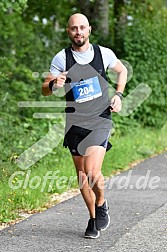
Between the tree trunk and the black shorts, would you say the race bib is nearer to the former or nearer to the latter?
the black shorts

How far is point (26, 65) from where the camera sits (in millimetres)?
16281

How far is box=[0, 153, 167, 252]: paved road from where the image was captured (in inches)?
248

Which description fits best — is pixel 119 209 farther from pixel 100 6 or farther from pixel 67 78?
pixel 100 6

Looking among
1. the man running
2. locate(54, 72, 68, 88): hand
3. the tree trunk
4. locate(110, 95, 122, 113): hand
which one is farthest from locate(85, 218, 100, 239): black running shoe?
the tree trunk

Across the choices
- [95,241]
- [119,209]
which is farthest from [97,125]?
[119,209]

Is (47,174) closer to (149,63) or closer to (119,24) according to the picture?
(149,63)

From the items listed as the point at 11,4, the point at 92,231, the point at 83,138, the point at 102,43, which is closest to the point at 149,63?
the point at 102,43

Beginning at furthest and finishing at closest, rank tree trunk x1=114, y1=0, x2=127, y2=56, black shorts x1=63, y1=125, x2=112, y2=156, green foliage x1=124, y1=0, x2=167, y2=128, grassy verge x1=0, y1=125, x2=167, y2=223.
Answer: tree trunk x1=114, y1=0, x2=127, y2=56 < green foliage x1=124, y1=0, x2=167, y2=128 < grassy verge x1=0, y1=125, x2=167, y2=223 < black shorts x1=63, y1=125, x2=112, y2=156

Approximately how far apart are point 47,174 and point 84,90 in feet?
11.4

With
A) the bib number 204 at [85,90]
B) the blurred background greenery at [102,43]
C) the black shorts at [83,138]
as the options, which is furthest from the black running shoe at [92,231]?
the blurred background greenery at [102,43]

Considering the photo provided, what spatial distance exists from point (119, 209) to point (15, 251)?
226 centimetres

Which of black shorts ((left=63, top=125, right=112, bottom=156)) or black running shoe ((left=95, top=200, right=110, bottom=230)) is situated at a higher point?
black shorts ((left=63, top=125, right=112, bottom=156))

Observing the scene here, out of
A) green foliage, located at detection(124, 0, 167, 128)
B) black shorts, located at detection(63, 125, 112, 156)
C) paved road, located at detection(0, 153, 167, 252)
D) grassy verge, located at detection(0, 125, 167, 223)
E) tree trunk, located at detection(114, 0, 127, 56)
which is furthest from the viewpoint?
tree trunk, located at detection(114, 0, 127, 56)

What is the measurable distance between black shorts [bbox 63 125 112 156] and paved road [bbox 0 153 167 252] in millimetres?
870
